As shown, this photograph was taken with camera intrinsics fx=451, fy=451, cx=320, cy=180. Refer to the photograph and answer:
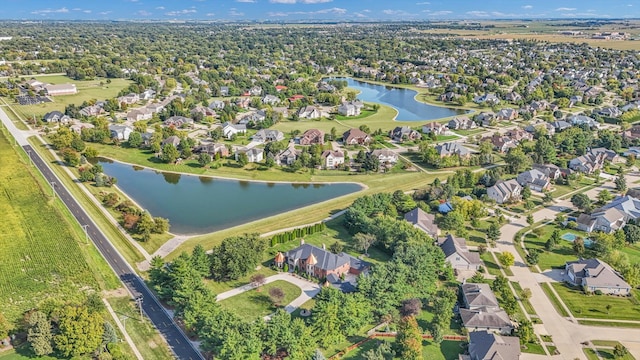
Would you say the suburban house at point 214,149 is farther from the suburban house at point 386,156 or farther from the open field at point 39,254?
the suburban house at point 386,156

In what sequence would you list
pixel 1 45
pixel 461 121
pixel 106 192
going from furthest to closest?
pixel 1 45 → pixel 461 121 → pixel 106 192

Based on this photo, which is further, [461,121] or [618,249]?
[461,121]

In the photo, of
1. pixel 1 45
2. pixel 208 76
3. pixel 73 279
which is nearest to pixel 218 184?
pixel 73 279

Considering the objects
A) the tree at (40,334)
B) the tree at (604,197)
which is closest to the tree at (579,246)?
the tree at (604,197)

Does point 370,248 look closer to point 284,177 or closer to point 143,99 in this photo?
point 284,177

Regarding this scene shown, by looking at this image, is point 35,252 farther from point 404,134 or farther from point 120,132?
point 404,134

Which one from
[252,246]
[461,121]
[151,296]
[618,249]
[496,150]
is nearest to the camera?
[151,296]

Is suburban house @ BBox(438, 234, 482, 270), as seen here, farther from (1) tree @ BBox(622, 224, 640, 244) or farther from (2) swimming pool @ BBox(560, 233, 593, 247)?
(1) tree @ BBox(622, 224, 640, 244)
